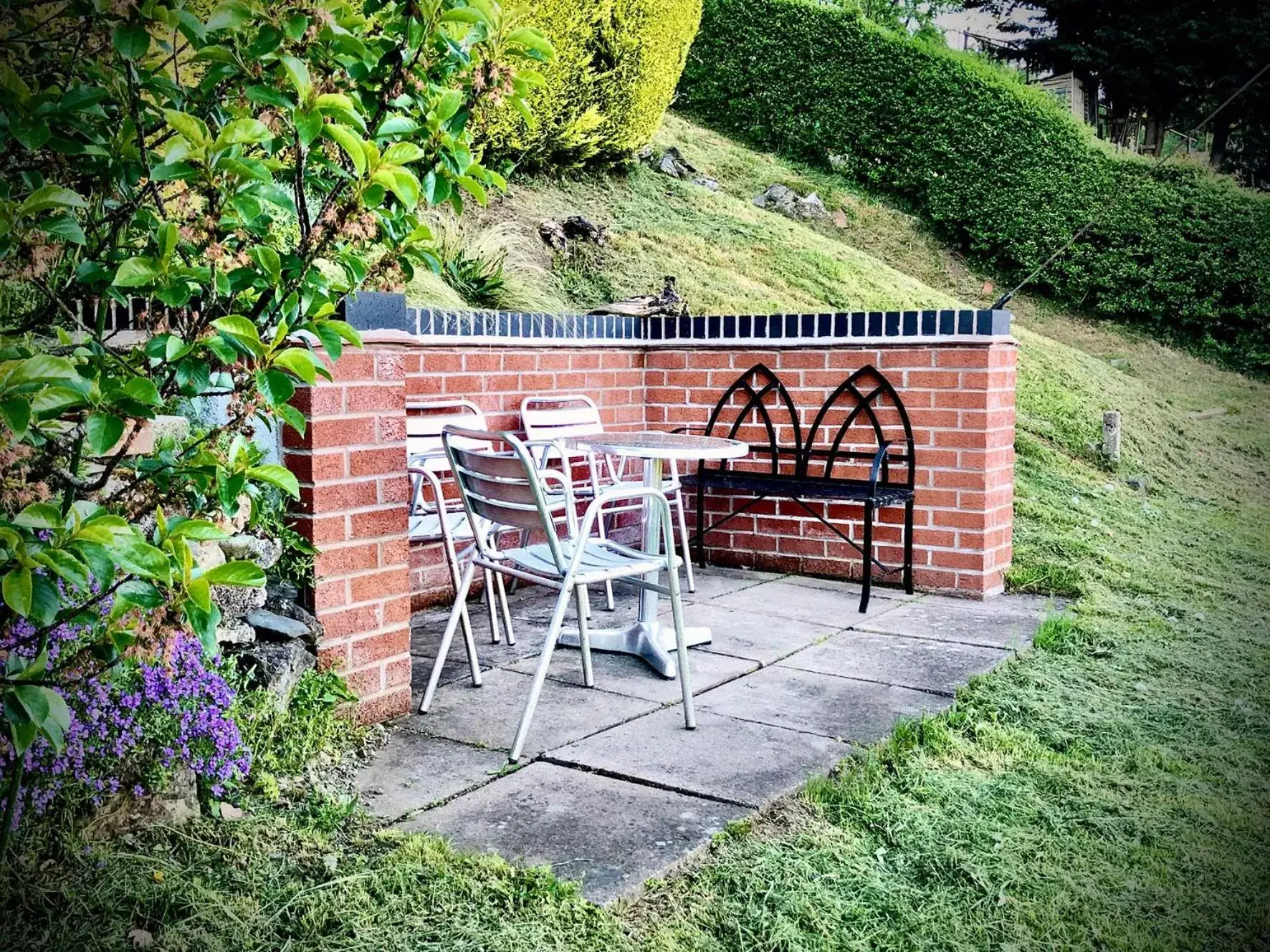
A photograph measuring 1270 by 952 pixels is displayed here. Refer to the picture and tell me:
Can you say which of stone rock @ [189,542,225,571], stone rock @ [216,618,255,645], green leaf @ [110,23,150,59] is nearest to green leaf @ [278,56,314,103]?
green leaf @ [110,23,150,59]

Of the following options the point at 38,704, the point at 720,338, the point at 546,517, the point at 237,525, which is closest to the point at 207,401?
the point at 237,525

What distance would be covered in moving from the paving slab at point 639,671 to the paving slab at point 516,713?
81 mm

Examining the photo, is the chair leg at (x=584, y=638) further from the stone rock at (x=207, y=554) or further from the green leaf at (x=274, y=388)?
the green leaf at (x=274, y=388)

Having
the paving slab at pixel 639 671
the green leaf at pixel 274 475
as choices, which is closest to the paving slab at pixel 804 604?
the paving slab at pixel 639 671

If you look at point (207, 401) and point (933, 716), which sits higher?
point (207, 401)

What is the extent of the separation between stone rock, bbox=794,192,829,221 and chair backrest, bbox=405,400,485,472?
34.9 feet

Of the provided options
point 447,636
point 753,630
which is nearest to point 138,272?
point 447,636

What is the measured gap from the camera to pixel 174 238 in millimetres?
1814

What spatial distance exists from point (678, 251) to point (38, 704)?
32.5ft

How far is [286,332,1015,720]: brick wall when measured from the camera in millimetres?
3270

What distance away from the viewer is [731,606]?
5.18 meters

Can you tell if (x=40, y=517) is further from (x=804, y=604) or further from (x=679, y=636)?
(x=804, y=604)

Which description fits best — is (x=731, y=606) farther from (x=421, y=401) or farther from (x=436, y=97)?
(x=436, y=97)

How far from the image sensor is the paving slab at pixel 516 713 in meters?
3.37
